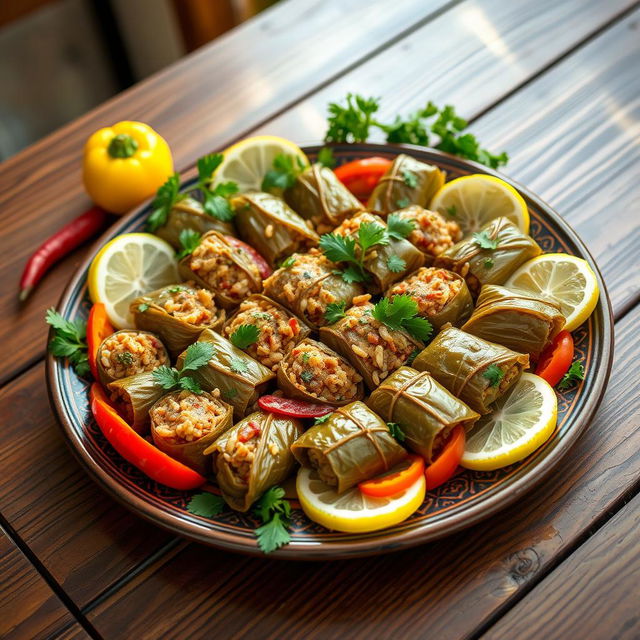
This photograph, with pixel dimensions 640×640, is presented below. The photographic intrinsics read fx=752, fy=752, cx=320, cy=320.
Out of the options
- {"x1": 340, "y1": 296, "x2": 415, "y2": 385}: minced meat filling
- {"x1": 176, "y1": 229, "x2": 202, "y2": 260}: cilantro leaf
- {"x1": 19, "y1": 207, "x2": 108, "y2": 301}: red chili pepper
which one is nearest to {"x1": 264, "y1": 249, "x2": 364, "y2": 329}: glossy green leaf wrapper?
{"x1": 340, "y1": 296, "x2": 415, "y2": 385}: minced meat filling

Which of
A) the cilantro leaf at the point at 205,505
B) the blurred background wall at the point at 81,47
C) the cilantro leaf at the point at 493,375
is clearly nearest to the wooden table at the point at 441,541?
the cilantro leaf at the point at 205,505

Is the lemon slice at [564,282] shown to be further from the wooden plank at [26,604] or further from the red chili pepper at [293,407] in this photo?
the wooden plank at [26,604]

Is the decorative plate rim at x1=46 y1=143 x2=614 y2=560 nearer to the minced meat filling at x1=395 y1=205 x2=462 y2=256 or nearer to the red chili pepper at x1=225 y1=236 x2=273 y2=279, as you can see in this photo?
the minced meat filling at x1=395 y1=205 x2=462 y2=256

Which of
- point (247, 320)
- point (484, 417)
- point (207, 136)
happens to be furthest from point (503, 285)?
point (207, 136)

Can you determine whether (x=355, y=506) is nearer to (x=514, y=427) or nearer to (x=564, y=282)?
(x=514, y=427)

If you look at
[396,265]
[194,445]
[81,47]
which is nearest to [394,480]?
[194,445]
